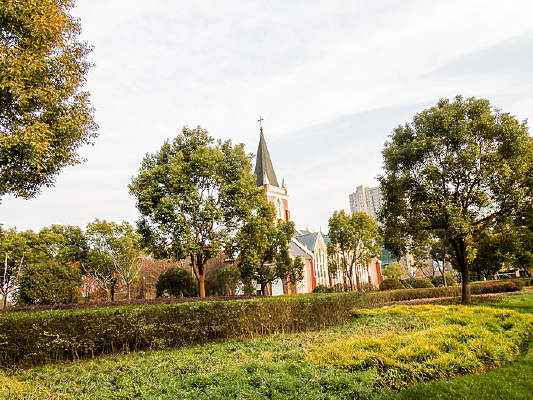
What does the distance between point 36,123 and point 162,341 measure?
594cm

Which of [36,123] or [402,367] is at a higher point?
[36,123]

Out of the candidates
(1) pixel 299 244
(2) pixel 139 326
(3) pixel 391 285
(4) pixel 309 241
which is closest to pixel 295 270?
(3) pixel 391 285

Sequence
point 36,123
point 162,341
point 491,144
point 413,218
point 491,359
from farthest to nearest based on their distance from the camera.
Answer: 1. point 413,218
2. point 491,144
3. point 162,341
4. point 36,123
5. point 491,359

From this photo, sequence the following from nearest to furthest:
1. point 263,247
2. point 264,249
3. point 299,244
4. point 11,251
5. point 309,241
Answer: point 263,247, point 264,249, point 11,251, point 299,244, point 309,241

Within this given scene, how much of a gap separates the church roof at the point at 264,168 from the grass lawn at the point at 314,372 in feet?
113

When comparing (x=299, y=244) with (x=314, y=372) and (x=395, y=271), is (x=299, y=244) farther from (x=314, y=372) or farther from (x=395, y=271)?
(x=395, y=271)

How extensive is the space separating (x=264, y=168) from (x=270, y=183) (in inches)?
83.3

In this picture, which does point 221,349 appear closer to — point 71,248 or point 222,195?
point 222,195

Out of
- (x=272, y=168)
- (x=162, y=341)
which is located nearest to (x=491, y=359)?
(x=162, y=341)

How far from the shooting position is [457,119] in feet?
48.9

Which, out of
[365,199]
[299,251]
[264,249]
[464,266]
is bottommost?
[464,266]

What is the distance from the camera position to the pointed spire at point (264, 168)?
41900 millimetres

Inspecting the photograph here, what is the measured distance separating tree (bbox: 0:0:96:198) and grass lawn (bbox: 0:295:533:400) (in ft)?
14.7

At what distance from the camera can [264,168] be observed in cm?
4262
